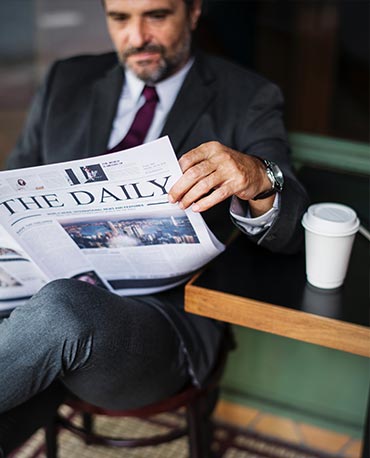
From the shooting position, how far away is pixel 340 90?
3.29 metres

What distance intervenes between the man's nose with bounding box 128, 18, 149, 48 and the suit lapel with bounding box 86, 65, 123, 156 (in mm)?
146

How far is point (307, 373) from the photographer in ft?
6.38

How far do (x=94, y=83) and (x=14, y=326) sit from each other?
2.42 feet

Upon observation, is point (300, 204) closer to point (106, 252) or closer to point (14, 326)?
point (106, 252)

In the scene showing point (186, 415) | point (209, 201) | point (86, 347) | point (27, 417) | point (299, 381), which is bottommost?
point (299, 381)

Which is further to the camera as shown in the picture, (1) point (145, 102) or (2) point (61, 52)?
(2) point (61, 52)

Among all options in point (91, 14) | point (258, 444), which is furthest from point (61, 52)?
point (258, 444)

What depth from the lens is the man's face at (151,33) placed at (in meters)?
1.55

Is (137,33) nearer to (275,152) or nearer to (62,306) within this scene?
(275,152)

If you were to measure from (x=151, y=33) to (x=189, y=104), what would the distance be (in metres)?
0.18

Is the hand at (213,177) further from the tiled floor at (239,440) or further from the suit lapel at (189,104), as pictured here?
the tiled floor at (239,440)

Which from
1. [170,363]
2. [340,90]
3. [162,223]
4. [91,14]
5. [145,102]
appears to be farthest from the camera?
[340,90]

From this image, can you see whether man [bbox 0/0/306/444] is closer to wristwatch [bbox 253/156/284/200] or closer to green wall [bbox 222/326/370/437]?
wristwatch [bbox 253/156/284/200]

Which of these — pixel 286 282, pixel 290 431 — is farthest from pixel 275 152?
pixel 290 431
